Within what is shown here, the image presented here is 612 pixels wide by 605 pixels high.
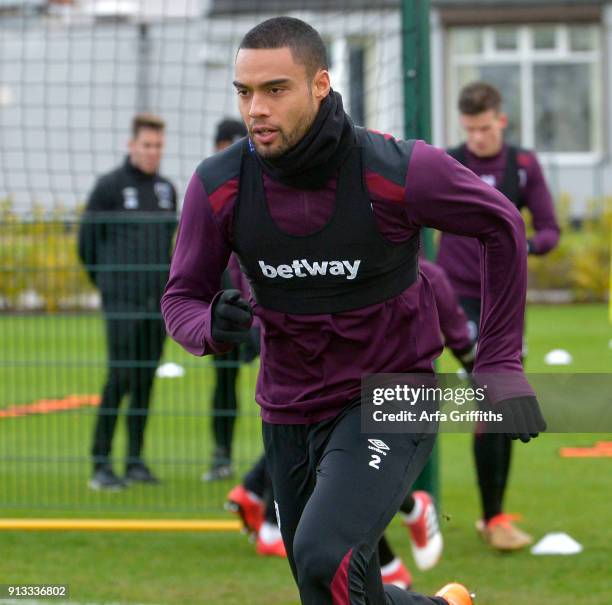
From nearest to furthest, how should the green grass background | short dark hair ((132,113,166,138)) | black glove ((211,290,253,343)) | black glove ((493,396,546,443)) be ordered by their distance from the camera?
black glove ((211,290,253,343)) → black glove ((493,396,546,443)) → the green grass background → short dark hair ((132,113,166,138))

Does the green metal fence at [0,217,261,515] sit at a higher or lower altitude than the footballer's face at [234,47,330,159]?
lower

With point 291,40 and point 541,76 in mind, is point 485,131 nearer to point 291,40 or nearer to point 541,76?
point 291,40

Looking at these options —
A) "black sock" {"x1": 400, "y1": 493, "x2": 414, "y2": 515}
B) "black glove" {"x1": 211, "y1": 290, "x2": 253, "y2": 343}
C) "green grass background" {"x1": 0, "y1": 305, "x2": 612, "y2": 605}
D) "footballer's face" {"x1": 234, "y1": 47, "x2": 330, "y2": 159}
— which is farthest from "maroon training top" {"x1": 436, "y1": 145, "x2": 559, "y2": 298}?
"black glove" {"x1": 211, "y1": 290, "x2": 253, "y2": 343}

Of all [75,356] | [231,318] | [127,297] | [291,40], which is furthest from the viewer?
[75,356]

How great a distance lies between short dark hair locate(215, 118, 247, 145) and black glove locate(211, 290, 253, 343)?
4.34m

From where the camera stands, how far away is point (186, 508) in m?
7.59

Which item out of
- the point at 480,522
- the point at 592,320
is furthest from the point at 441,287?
the point at 592,320

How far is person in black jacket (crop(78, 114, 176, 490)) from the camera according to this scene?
7.20 m

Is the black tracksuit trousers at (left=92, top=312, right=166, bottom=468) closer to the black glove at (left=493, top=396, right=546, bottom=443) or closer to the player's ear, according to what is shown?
the player's ear

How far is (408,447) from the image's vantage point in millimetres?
4277

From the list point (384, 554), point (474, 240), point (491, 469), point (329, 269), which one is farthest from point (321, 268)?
point (474, 240)

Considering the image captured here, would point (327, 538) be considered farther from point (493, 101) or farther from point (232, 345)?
point (493, 101)

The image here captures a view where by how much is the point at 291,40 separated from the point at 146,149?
446 centimetres

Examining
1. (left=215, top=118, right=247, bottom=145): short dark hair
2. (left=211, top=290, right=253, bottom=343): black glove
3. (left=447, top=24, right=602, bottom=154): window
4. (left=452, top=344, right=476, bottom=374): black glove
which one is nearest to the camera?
(left=211, top=290, right=253, bottom=343): black glove
